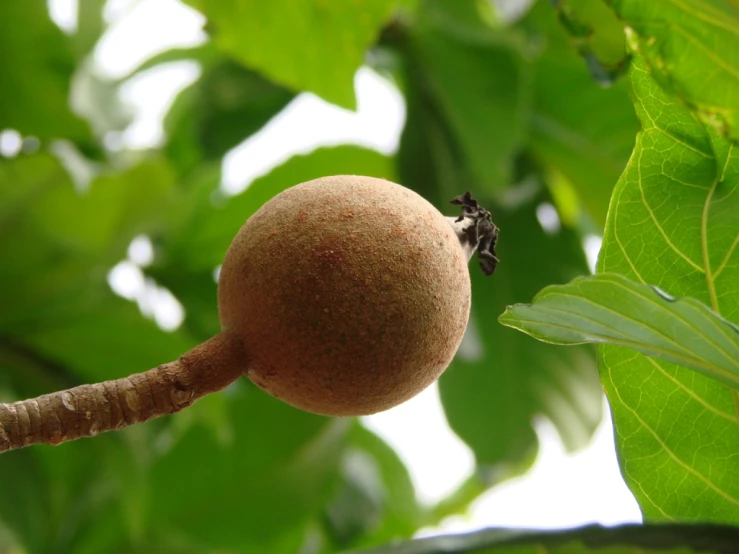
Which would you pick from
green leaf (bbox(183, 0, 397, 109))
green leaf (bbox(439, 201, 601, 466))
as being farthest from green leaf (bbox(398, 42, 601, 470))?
green leaf (bbox(183, 0, 397, 109))

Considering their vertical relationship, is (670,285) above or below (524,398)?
below

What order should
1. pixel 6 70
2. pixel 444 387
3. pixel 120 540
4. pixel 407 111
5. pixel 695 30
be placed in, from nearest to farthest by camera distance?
pixel 695 30 < pixel 6 70 < pixel 120 540 < pixel 407 111 < pixel 444 387

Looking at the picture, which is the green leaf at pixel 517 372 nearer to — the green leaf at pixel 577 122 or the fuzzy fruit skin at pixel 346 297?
the green leaf at pixel 577 122

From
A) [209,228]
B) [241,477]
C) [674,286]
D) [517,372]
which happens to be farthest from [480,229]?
[517,372]

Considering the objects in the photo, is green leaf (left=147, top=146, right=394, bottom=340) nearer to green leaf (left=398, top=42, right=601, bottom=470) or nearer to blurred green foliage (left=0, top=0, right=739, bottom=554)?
blurred green foliage (left=0, top=0, right=739, bottom=554)

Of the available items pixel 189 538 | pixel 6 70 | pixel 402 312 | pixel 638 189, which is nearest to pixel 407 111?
pixel 6 70

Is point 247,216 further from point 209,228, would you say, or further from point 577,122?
point 577,122

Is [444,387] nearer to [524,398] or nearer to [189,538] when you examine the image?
[524,398]
